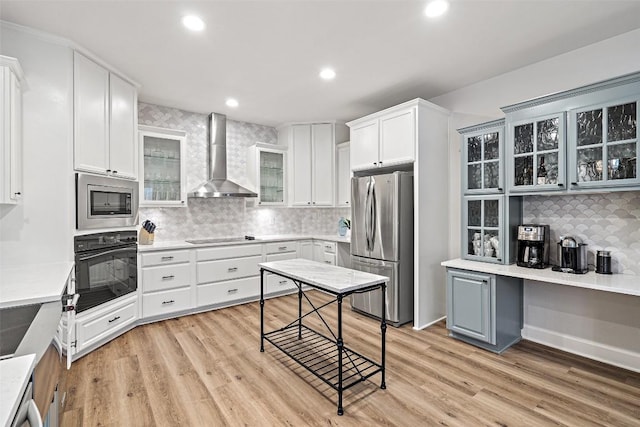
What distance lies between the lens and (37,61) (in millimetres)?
2596

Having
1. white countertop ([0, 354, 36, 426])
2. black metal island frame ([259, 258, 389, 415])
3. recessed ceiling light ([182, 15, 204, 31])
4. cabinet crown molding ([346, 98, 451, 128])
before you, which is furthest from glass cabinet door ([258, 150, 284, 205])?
white countertop ([0, 354, 36, 426])

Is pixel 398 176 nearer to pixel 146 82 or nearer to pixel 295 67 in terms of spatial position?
pixel 295 67

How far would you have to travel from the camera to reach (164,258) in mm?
3850

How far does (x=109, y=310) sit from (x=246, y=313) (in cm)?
152

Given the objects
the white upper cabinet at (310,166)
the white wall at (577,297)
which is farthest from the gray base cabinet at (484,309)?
the white upper cabinet at (310,166)

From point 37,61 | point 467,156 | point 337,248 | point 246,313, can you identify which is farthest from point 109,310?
point 467,156

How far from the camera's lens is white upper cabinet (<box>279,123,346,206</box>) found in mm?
5246

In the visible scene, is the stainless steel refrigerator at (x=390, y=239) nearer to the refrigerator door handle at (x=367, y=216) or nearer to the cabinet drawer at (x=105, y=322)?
the refrigerator door handle at (x=367, y=216)

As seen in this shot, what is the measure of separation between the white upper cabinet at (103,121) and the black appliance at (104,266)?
2.15 feet

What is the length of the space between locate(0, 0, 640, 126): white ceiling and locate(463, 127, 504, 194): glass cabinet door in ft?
2.37

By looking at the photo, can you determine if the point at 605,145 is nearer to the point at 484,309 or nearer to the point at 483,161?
the point at 483,161

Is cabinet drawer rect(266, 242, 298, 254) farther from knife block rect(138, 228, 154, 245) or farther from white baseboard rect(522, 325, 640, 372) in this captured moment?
white baseboard rect(522, 325, 640, 372)

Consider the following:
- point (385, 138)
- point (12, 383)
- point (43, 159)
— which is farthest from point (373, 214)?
point (12, 383)

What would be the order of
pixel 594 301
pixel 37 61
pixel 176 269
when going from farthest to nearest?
pixel 176 269 → pixel 594 301 → pixel 37 61
